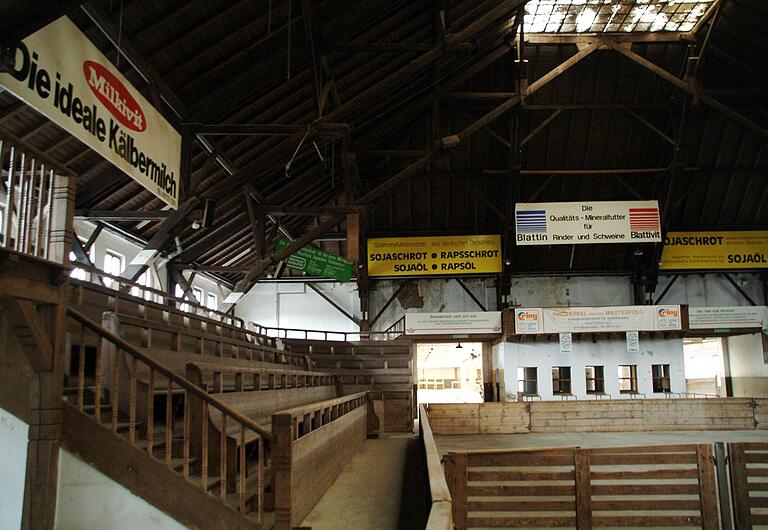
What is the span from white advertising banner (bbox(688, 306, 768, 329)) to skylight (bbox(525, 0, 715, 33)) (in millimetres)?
8897

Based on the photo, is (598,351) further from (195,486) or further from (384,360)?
(195,486)

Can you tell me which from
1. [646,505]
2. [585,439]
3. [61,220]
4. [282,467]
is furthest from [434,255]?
[61,220]

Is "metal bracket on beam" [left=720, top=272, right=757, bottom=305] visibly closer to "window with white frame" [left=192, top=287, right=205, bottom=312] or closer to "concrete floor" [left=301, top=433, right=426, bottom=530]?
"concrete floor" [left=301, top=433, right=426, bottom=530]

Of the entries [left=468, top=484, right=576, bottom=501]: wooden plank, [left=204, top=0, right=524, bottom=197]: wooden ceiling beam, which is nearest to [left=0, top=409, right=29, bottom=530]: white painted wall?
[left=468, top=484, right=576, bottom=501]: wooden plank

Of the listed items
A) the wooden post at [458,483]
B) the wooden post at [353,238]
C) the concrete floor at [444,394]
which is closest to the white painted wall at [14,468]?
the wooden post at [458,483]

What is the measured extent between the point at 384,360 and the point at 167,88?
33.7ft

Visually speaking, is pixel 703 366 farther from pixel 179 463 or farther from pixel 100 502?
pixel 100 502

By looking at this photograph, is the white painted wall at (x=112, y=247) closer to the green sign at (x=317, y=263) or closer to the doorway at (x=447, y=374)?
the green sign at (x=317, y=263)

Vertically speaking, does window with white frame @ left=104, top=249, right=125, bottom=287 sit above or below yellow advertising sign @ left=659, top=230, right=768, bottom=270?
below

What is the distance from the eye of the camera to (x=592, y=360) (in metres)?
20.8

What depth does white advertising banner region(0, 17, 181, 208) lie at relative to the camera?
554cm

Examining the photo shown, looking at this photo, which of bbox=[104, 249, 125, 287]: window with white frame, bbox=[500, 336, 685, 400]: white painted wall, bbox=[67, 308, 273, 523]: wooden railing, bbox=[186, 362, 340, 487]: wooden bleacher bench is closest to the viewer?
bbox=[67, 308, 273, 523]: wooden railing

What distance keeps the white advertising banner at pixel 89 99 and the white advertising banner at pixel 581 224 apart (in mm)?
11605

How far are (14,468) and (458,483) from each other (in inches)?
142
